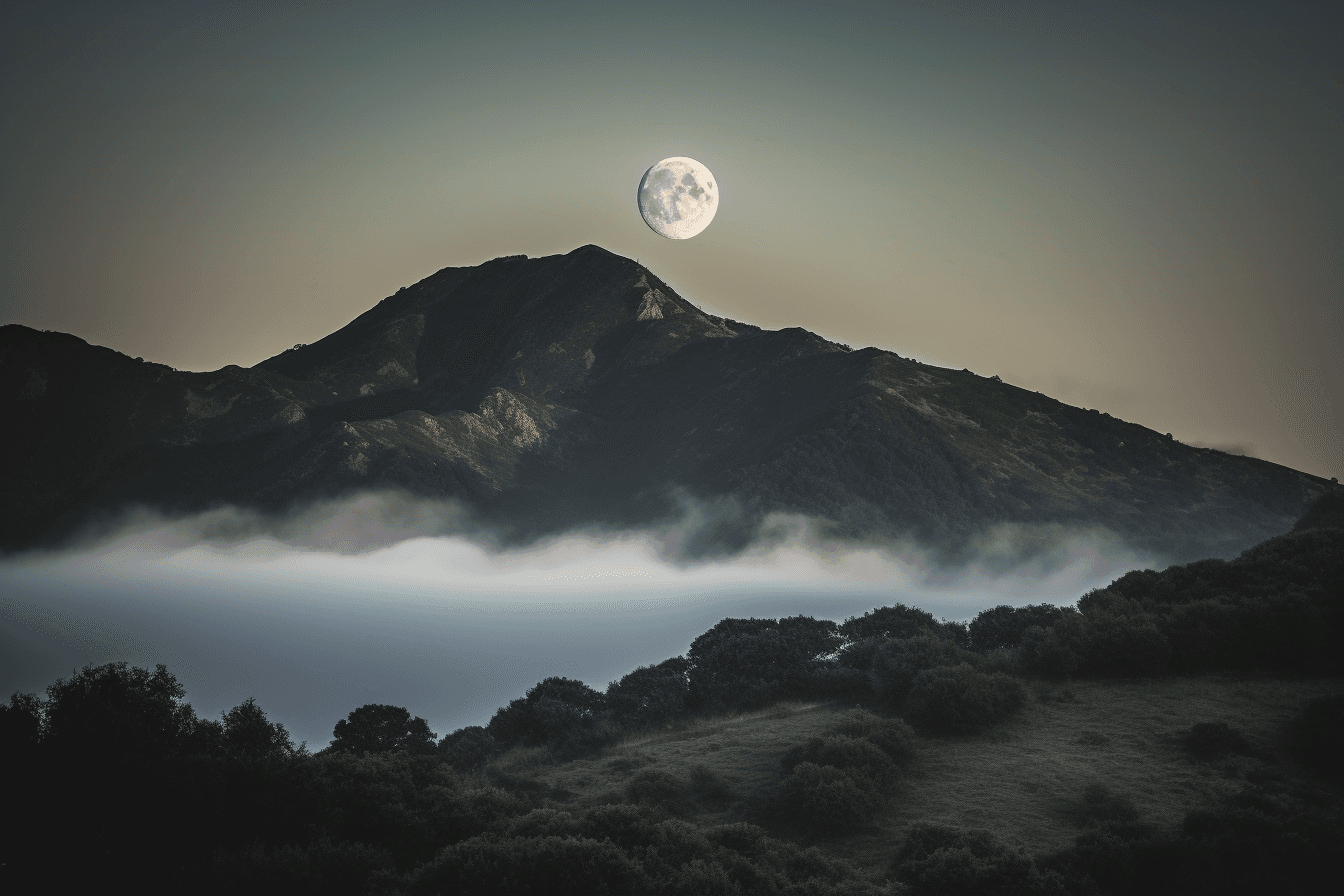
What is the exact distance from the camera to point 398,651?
175m

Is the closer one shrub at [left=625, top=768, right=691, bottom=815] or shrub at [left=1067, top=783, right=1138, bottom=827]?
shrub at [left=1067, top=783, right=1138, bottom=827]

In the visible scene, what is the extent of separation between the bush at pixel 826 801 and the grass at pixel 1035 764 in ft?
1.96

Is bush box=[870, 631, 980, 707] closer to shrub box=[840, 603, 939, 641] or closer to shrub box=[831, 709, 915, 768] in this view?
shrub box=[831, 709, 915, 768]

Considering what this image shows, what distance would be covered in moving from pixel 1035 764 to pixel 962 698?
490cm

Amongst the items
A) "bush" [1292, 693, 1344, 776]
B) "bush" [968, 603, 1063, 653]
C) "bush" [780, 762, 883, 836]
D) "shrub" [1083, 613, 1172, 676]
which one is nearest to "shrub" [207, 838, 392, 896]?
"bush" [780, 762, 883, 836]

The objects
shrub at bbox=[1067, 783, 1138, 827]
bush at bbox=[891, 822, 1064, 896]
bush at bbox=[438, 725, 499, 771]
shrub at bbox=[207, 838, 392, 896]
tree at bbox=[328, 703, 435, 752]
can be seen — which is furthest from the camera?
tree at bbox=[328, 703, 435, 752]

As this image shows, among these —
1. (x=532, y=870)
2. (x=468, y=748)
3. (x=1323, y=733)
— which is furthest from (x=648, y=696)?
(x=532, y=870)

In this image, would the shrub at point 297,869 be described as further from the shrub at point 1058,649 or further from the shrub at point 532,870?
the shrub at point 1058,649

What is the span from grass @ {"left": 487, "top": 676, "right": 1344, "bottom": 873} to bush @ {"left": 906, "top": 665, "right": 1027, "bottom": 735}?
24.4 inches

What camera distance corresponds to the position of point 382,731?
172ft

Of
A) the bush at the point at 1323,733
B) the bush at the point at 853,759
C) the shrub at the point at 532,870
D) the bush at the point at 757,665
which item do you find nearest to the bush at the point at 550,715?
the bush at the point at 757,665

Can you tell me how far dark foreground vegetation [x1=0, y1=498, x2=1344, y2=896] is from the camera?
23.3 meters

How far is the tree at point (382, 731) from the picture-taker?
51.1 m

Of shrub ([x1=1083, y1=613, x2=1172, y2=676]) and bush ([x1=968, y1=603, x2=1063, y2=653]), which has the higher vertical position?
bush ([x1=968, y1=603, x2=1063, y2=653])
